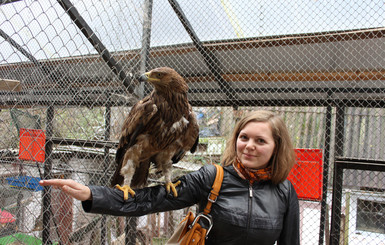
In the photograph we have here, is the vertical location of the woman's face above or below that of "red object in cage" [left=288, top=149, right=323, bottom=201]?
above

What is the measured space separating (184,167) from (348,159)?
7.20 ft

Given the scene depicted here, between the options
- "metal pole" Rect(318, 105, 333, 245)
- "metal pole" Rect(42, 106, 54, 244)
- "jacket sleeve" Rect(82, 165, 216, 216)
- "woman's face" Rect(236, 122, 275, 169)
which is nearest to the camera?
"jacket sleeve" Rect(82, 165, 216, 216)

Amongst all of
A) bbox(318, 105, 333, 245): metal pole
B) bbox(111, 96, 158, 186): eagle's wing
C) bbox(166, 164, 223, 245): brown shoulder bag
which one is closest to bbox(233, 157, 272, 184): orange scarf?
bbox(166, 164, 223, 245): brown shoulder bag

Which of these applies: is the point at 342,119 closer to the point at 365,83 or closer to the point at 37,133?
the point at 365,83

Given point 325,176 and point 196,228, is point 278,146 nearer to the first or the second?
point 196,228

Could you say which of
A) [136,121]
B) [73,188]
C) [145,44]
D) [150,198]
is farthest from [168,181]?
[145,44]

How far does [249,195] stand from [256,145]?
0.28m

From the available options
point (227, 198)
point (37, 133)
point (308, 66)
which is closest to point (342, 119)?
point (308, 66)

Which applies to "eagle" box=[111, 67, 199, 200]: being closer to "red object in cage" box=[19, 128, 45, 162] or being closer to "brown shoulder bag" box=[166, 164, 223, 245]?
"brown shoulder bag" box=[166, 164, 223, 245]

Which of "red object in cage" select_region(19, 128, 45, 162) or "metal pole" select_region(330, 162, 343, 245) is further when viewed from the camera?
"metal pole" select_region(330, 162, 343, 245)

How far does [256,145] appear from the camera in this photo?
1.32 m

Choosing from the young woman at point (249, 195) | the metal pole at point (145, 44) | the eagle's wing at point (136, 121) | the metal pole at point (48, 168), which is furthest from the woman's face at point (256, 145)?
the metal pole at point (48, 168)

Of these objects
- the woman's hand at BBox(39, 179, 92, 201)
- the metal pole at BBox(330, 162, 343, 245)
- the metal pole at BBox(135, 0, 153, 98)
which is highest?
the metal pole at BBox(135, 0, 153, 98)

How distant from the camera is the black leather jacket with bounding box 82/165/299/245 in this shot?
119 centimetres
